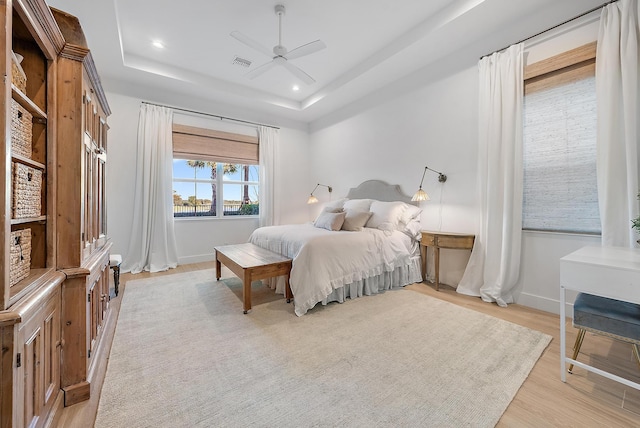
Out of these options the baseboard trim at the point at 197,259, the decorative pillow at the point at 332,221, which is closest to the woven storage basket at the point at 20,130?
the decorative pillow at the point at 332,221

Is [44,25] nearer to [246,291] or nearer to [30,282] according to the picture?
[30,282]

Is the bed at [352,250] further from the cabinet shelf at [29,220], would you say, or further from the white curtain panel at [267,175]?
the cabinet shelf at [29,220]

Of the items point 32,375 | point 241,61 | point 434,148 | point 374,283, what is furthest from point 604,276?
point 241,61

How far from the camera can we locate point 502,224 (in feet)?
9.39

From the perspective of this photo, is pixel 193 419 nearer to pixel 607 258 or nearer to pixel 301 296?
pixel 301 296

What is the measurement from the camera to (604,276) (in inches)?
56.0

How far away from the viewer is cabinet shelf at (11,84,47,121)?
104cm

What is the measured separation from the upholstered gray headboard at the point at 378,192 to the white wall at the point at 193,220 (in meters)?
1.59

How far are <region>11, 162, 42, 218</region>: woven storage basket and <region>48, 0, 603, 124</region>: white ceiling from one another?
90.5 inches

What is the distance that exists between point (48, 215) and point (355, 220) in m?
2.87

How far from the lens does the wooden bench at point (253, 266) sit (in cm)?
258

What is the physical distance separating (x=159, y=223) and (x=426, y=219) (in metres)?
4.23

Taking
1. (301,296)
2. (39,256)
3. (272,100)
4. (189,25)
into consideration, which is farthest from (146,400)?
(272,100)

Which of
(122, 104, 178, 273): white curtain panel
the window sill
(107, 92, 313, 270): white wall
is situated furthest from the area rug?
the window sill
